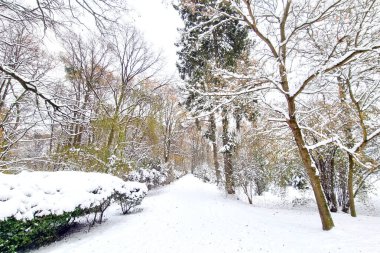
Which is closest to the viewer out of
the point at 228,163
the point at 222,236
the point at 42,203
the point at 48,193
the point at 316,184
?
the point at 42,203

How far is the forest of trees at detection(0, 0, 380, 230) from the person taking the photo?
521 centimetres

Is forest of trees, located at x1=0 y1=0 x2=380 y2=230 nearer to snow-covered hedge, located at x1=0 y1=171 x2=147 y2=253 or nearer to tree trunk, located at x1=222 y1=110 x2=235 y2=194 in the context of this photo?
tree trunk, located at x1=222 y1=110 x2=235 y2=194

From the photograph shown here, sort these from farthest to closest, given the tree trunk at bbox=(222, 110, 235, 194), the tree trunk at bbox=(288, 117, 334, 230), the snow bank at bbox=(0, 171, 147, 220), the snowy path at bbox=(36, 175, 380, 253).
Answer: the tree trunk at bbox=(222, 110, 235, 194), the tree trunk at bbox=(288, 117, 334, 230), the snowy path at bbox=(36, 175, 380, 253), the snow bank at bbox=(0, 171, 147, 220)

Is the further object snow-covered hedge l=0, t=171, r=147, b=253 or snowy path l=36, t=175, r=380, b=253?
snowy path l=36, t=175, r=380, b=253

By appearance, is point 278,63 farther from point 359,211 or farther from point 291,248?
point 359,211

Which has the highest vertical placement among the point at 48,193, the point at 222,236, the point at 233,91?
the point at 233,91

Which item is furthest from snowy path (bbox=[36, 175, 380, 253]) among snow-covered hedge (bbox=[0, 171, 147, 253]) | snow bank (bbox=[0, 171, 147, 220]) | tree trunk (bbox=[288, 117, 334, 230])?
snow bank (bbox=[0, 171, 147, 220])

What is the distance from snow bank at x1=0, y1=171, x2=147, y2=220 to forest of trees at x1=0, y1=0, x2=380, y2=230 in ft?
4.70

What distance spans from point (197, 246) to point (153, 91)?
40.6ft

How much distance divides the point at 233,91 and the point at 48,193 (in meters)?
5.46

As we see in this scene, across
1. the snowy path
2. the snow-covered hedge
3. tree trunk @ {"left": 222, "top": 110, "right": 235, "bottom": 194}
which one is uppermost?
tree trunk @ {"left": 222, "top": 110, "right": 235, "bottom": 194}

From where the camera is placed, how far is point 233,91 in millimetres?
6559

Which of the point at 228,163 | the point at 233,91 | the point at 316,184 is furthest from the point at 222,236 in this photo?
the point at 228,163

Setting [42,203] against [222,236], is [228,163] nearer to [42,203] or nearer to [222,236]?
[222,236]
